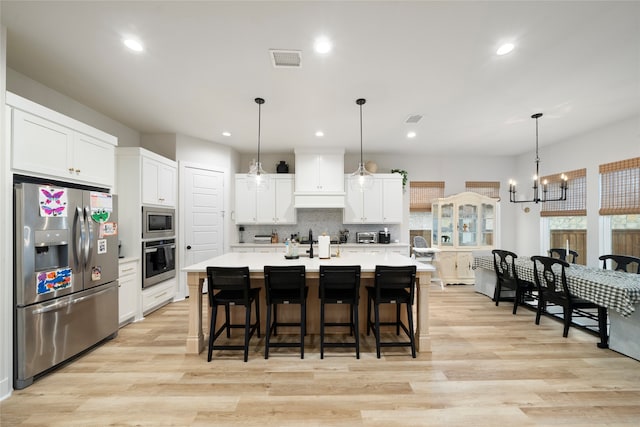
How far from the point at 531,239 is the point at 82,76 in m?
7.71

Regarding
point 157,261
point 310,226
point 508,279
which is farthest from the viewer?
point 310,226

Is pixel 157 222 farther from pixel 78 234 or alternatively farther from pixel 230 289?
pixel 230 289

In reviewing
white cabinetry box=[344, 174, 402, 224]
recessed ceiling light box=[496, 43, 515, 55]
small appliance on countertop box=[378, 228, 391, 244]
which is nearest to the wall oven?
white cabinetry box=[344, 174, 402, 224]

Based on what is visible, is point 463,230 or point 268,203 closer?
point 268,203

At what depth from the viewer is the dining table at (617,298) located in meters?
2.47

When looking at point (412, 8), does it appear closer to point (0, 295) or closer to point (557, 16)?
point (557, 16)

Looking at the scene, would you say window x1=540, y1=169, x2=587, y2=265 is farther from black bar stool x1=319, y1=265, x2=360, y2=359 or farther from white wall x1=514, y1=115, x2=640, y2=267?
black bar stool x1=319, y1=265, x2=360, y2=359

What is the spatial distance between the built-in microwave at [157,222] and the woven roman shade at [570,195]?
682 cm

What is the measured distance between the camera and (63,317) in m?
2.39

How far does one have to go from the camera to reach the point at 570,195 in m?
4.84

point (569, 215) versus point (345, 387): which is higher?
point (569, 215)

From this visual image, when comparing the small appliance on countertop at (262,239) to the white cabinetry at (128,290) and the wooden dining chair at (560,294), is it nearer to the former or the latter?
the white cabinetry at (128,290)

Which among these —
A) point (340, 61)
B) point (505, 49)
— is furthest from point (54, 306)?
point (505, 49)

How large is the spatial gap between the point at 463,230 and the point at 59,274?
6306 millimetres
